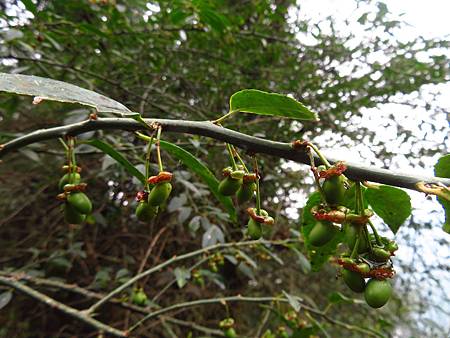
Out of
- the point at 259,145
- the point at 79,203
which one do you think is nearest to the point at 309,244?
the point at 259,145

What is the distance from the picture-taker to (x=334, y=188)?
513 mm

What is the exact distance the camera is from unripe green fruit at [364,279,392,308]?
55 cm

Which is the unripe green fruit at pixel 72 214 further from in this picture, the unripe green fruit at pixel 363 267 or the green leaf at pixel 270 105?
the unripe green fruit at pixel 363 267

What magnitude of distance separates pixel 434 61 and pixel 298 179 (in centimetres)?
122

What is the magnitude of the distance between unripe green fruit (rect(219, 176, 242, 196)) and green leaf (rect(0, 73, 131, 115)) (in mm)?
193

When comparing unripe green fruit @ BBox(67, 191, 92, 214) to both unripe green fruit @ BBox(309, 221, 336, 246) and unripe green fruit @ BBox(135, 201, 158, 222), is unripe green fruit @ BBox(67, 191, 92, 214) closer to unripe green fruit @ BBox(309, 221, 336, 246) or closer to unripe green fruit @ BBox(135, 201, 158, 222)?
unripe green fruit @ BBox(135, 201, 158, 222)

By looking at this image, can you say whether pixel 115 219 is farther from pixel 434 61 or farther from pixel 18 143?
pixel 434 61

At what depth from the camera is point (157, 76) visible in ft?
7.97

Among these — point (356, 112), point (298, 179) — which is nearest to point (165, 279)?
point (298, 179)

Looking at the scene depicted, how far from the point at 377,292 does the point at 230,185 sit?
10.1 inches

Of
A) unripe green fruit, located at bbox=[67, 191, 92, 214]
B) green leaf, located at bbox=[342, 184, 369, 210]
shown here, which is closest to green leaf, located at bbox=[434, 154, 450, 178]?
green leaf, located at bbox=[342, 184, 369, 210]

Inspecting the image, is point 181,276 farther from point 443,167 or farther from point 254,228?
point 443,167

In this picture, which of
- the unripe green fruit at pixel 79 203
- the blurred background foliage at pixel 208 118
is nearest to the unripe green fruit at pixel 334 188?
the unripe green fruit at pixel 79 203

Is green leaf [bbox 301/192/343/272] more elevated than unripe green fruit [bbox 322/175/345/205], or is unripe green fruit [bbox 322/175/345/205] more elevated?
unripe green fruit [bbox 322/175/345/205]
